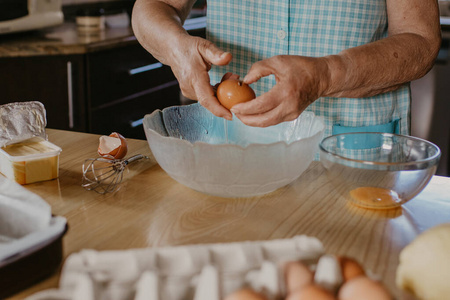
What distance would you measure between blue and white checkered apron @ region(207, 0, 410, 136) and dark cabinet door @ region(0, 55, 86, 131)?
1.22m

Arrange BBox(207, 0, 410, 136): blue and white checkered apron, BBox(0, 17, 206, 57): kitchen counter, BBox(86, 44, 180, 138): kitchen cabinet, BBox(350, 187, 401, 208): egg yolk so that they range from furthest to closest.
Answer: BBox(86, 44, 180, 138): kitchen cabinet, BBox(0, 17, 206, 57): kitchen counter, BBox(207, 0, 410, 136): blue and white checkered apron, BBox(350, 187, 401, 208): egg yolk

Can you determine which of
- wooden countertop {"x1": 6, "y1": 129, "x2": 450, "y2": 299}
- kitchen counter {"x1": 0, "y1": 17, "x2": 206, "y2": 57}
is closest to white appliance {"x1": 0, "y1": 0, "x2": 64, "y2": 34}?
kitchen counter {"x1": 0, "y1": 17, "x2": 206, "y2": 57}

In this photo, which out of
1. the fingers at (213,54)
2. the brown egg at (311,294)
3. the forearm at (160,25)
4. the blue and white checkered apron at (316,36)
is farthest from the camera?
the blue and white checkered apron at (316,36)

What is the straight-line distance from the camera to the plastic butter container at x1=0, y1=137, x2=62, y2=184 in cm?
101

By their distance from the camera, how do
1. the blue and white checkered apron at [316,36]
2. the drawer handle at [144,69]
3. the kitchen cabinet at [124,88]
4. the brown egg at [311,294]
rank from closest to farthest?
the brown egg at [311,294]
the blue and white checkered apron at [316,36]
the kitchen cabinet at [124,88]
the drawer handle at [144,69]

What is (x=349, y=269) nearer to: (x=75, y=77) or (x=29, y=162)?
(x=29, y=162)

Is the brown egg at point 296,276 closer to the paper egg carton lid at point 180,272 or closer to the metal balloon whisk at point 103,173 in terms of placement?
the paper egg carton lid at point 180,272

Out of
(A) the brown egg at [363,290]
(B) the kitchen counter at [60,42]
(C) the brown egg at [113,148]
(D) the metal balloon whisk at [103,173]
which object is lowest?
(D) the metal balloon whisk at [103,173]

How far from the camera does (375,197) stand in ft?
3.10

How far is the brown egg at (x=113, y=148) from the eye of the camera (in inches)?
45.1

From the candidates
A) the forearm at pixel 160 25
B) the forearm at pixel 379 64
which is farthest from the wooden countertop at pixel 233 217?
the forearm at pixel 160 25

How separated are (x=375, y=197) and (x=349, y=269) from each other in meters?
0.35

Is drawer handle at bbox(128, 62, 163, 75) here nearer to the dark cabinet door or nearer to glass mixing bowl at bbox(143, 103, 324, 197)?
the dark cabinet door

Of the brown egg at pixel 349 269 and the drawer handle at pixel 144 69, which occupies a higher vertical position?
the brown egg at pixel 349 269
